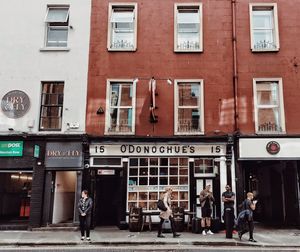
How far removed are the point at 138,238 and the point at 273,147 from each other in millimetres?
6794

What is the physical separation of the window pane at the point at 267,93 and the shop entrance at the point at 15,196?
10.9 m

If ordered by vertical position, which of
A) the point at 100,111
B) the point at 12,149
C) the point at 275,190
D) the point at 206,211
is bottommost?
the point at 206,211

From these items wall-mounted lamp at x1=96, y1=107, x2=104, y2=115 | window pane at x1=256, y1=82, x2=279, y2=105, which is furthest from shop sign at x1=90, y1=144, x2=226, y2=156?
window pane at x1=256, y1=82, x2=279, y2=105

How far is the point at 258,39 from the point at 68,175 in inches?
422

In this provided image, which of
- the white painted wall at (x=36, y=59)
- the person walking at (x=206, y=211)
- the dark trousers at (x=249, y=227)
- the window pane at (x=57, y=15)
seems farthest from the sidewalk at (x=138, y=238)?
the window pane at (x=57, y=15)

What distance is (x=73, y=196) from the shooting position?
17078mm

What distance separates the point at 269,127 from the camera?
1606 cm

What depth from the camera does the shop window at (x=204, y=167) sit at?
15.9 metres

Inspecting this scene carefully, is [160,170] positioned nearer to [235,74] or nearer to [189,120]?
[189,120]

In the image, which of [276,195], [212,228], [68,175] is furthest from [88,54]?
[276,195]

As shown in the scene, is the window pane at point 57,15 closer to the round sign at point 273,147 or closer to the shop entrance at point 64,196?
the shop entrance at point 64,196

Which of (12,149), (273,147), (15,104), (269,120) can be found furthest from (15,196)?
(269,120)

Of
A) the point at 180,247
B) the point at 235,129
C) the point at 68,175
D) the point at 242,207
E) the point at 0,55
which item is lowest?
the point at 180,247

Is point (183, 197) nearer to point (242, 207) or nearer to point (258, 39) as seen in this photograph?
point (242, 207)
